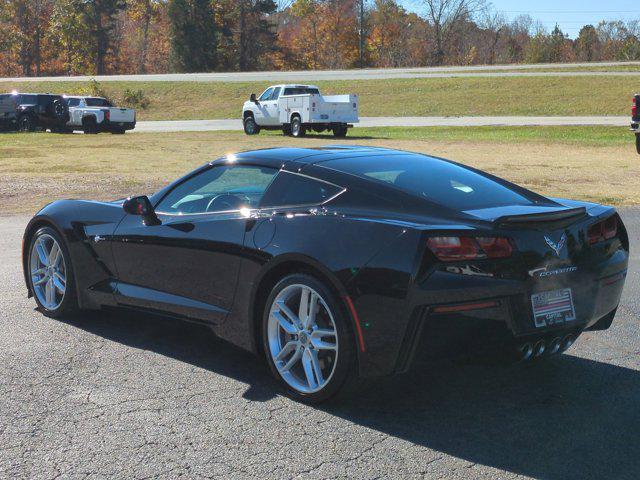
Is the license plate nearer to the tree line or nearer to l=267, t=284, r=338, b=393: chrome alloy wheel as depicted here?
l=267, t=284, r=338, b=393: chrome alloy wheel

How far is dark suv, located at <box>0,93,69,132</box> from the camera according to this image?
3556 centimetres

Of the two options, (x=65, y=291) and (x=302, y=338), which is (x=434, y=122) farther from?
(x=302, y=338)

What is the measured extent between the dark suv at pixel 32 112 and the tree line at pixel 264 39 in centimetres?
4602

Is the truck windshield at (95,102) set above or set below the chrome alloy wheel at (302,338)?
above

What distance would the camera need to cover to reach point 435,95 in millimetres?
46281

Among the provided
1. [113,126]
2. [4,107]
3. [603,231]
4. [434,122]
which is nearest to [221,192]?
[603,231]

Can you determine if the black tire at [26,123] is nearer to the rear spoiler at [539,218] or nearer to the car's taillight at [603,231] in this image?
the car's taillight at [603,231]

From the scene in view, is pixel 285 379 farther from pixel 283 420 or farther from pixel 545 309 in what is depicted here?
pixel 545 309

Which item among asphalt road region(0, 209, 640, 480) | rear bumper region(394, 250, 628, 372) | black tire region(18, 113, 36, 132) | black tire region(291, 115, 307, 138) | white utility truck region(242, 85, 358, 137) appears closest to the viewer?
asphalt road region(0, 209, 640, 480)

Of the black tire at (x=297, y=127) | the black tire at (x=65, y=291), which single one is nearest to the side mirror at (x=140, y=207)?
the black tire at (x=65, y=291)

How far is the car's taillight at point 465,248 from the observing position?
164 inches

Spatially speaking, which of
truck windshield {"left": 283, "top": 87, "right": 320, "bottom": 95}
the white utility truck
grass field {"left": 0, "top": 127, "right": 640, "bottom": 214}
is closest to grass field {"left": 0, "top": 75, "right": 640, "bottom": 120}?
grass field {"left": 0, "top": 127, "right": 640, "bottom": 214}

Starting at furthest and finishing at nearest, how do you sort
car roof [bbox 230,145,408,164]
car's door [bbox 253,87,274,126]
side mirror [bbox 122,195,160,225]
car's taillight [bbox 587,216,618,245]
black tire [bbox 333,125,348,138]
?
car's door [bbox 253,87,274,126] < black tire [bbox 333,125,348,138] < side mirror [bbox 122,195,160,225] < car roof [bbox 230,145,408,164] < car's taillight [bbox 587,216,618,245]

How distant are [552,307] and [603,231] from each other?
768mm
